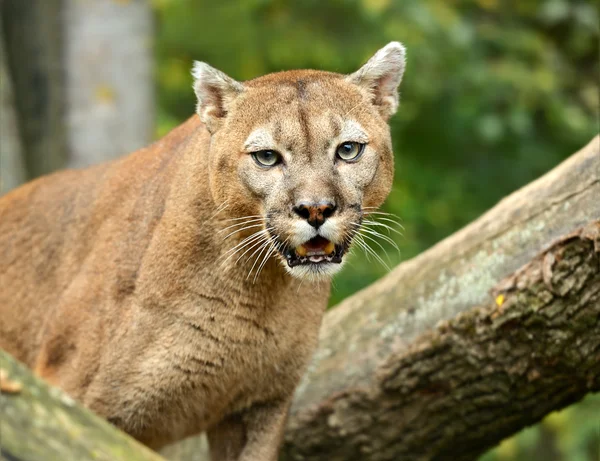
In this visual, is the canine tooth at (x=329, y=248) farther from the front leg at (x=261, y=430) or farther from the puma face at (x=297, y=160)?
the front leg at (x=261, y=430)

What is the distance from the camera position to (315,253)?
648cm

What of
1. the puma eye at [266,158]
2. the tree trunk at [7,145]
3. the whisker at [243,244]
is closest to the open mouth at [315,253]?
the whisker at [243,244]

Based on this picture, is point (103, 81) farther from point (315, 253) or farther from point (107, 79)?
→ point (315, 253)

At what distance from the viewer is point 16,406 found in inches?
167

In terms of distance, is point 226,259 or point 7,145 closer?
point 226,259

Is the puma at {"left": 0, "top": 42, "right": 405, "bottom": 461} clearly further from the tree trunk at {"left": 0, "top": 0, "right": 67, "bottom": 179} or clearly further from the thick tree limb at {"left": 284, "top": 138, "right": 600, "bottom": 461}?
the tree trunk at {"left": 0, "top": 0, "right": 67, "bottom": 179}

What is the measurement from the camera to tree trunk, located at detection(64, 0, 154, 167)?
12.5 metres

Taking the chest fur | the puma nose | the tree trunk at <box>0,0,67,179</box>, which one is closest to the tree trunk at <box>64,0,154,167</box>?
the tree trunk at <box>0,0,67,179</box>

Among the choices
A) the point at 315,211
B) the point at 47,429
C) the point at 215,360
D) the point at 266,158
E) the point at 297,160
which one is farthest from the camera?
the point at 215,360

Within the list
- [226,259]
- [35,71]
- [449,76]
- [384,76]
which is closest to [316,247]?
[226,259]

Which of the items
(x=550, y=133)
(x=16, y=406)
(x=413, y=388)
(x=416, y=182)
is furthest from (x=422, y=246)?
(x=16, y=406)

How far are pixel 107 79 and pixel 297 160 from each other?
672 centimetres

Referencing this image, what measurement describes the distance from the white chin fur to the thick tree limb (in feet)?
4.08

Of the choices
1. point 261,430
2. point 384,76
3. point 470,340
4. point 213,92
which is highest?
point 384,76
